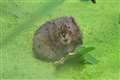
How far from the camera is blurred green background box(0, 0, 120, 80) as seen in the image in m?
1.14

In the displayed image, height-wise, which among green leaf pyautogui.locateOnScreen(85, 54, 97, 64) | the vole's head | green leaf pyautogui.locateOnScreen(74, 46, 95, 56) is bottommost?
green leaf pyautogui.locateOnScreen(85, 54, 97, 64)

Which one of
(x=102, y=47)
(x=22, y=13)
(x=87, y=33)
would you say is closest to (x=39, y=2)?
(x=22, y=13)

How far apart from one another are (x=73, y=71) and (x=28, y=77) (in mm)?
169

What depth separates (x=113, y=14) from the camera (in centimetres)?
153

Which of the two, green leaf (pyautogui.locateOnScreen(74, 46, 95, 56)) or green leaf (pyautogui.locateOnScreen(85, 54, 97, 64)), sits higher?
green leaf (pyautogui.locateOnScreen(74, 46, 95, 56))

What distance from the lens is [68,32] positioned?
1188mm

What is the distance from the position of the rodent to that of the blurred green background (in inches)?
1.5

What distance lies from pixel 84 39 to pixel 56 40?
19 centimetres

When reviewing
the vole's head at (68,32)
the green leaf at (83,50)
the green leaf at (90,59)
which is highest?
the vole's head at (68,32)

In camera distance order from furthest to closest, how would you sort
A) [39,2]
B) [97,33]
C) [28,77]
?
[39,2] → [97,33] → [28,77]

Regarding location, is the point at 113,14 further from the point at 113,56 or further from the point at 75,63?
the point at 75,63

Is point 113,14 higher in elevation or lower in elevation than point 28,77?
higher

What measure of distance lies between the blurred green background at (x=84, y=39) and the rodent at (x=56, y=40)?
1.5 inches

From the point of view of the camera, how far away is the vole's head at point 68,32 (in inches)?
46.3
